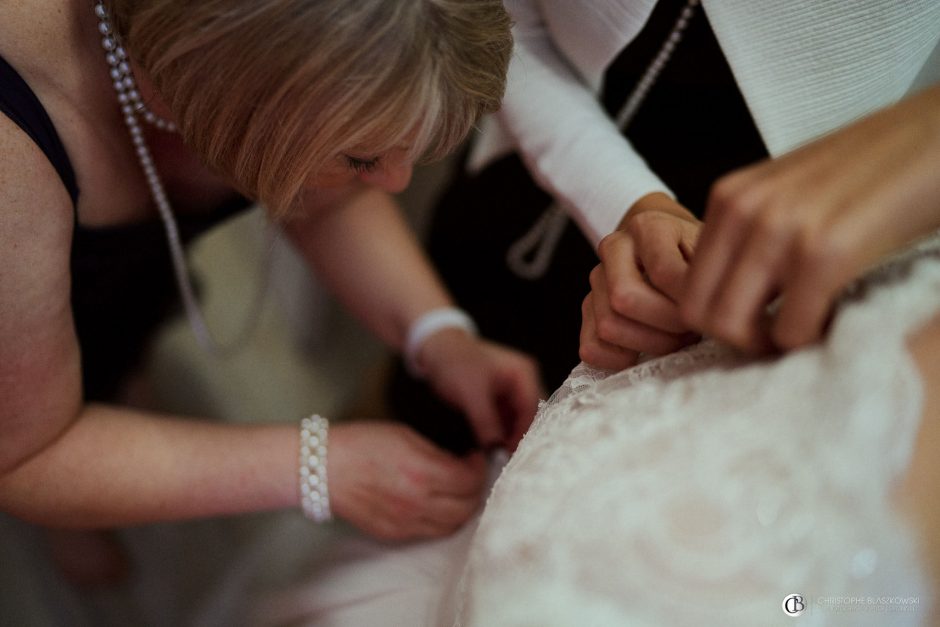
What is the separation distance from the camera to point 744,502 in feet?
0.95

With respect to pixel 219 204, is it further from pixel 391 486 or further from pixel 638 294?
pixel 638 294

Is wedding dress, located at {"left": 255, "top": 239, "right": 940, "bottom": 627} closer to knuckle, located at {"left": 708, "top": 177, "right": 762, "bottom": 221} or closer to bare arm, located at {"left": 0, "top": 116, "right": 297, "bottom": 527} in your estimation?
knuckle, located at {"left": 708, "top": 177, "right": 762, "bottom": 221}

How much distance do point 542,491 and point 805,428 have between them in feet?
0.36

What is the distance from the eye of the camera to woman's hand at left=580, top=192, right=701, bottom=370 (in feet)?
1.23

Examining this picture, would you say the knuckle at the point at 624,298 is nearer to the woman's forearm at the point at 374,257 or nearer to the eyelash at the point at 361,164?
the eyelash at the point at 361,164

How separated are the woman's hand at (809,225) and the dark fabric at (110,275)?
15.4 inches

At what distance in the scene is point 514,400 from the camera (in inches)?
28.0

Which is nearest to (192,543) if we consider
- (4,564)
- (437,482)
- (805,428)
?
(4,564)

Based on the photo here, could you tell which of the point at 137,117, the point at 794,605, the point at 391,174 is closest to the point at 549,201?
the point at 391,174

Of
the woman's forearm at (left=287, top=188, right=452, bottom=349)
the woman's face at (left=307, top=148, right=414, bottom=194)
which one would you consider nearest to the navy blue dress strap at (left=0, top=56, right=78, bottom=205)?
the woman's face at (left=307, top=148, right=414, bottom=194)

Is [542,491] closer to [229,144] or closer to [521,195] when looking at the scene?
[229,144]

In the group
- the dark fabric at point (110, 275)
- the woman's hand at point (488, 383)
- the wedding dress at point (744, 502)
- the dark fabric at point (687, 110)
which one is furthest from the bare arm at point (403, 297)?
the wedding dress at point (744, 502)

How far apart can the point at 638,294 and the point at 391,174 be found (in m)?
0.20

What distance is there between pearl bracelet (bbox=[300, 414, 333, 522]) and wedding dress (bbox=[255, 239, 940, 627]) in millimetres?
288
